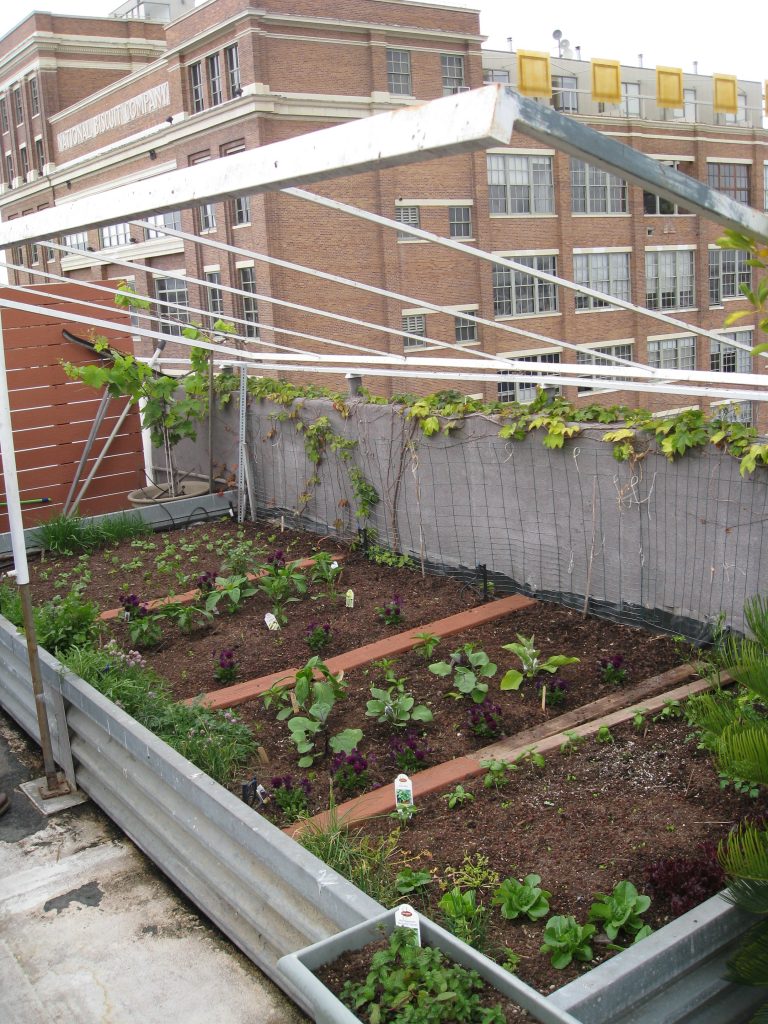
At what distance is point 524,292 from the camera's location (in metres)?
40.8

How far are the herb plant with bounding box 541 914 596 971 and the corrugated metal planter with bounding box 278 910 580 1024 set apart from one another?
60 cm

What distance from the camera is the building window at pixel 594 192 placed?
137 ft

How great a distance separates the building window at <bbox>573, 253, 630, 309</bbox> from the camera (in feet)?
140

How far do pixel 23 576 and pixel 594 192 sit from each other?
41.7 metres

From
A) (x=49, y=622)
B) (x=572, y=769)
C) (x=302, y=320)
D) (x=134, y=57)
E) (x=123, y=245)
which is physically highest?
(x=134, y=57)

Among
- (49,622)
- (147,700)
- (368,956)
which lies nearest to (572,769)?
(368,956)

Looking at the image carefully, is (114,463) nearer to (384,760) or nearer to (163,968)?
(384,760)

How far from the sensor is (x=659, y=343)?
46438mm

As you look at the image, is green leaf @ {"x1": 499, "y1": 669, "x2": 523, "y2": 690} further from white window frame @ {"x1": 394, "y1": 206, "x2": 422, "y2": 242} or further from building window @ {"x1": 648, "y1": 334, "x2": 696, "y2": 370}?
building window @ {"x1": 648, "y1": 334, "x2": 696, "y2": 370}

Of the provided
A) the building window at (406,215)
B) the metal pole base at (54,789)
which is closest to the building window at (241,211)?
the building window at (406,215)

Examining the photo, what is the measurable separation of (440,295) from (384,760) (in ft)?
111

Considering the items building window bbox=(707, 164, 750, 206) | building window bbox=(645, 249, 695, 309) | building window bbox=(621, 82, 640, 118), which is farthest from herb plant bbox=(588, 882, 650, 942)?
building window bbox=(707, 164, 750, 206)

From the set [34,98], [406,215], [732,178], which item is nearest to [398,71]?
[406,215]

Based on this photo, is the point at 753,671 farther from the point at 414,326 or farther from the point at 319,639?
the point at 414,326
